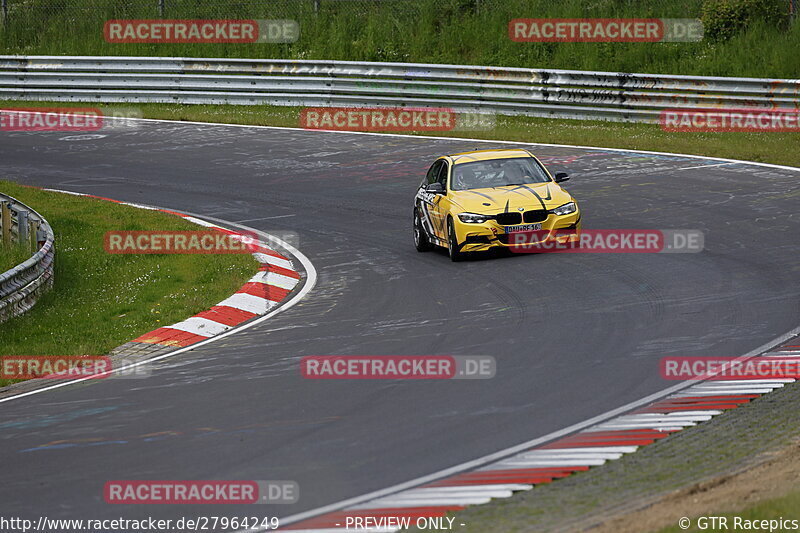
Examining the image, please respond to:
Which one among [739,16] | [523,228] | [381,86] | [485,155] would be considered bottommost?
[523,228]

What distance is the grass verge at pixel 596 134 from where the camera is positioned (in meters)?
23.4

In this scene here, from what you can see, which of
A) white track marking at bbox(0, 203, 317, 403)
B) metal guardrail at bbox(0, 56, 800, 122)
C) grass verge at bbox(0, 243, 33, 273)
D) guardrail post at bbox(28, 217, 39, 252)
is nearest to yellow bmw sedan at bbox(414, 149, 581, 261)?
white track marking at bbox(0, 203, 317, 403)

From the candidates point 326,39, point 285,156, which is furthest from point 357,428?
point 326,39

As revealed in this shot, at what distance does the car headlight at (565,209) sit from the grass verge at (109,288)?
4131 mm

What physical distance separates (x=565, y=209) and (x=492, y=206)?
3.18ft

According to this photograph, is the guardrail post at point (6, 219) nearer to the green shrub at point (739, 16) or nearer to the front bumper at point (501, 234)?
the front bumper at point (501, 234)

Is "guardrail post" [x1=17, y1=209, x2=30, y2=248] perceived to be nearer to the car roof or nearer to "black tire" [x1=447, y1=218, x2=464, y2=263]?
"black tire" [x1=447, y1=218, x2=464, y2=263]

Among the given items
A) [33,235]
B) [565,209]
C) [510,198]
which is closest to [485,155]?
[510,198]

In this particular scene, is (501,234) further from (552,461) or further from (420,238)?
(552,461)

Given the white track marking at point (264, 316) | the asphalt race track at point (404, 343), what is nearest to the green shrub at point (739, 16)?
the asphalt race track at point (404, 343)

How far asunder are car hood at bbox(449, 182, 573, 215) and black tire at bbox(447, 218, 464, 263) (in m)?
0.31

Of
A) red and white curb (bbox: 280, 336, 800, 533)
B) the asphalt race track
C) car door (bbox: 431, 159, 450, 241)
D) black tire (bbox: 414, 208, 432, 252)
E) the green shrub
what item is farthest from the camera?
the green shrub

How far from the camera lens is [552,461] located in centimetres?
770

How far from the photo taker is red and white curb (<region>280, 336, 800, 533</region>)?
682 centimetres
